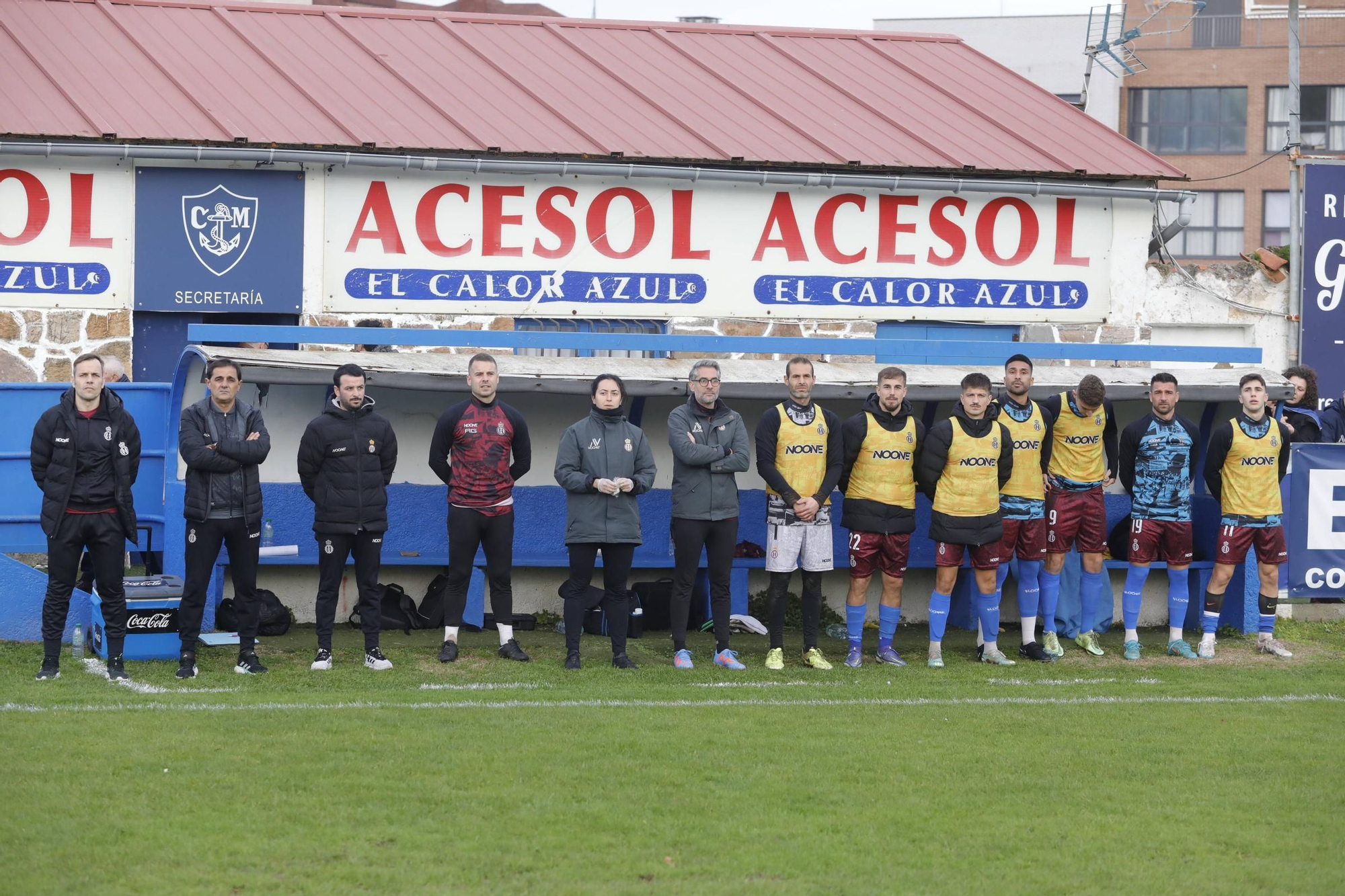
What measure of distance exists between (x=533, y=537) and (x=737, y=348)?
215 centimetres

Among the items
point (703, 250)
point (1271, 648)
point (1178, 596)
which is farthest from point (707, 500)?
point (703, 250)

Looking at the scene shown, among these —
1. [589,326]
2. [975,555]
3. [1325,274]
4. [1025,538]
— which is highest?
[1325,274]

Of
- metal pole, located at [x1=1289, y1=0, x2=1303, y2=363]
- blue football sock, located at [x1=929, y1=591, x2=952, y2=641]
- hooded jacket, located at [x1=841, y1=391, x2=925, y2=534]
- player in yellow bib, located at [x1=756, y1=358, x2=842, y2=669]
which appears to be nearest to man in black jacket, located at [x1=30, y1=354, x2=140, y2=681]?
player in yellow bib, located at [x1=756, y1=358, x2=842, y2=669]

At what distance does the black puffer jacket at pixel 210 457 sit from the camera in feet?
30.4

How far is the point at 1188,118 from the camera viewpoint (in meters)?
51.8

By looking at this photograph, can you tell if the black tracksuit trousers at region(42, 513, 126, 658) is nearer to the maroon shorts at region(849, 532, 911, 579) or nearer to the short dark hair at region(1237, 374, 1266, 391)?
the maroon shorts at region(849, 532, 911, 579)

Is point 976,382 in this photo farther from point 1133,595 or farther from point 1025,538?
point 1133,595

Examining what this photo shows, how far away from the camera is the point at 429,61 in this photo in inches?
669

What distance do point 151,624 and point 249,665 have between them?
764 mm

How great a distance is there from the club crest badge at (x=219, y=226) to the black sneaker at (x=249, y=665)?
6109mm

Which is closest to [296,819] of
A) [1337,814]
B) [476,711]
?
[476,711]

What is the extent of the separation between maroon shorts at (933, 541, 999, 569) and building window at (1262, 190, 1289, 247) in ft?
141

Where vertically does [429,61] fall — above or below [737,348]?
above

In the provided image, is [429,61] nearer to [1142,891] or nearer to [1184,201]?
[1184,201]
